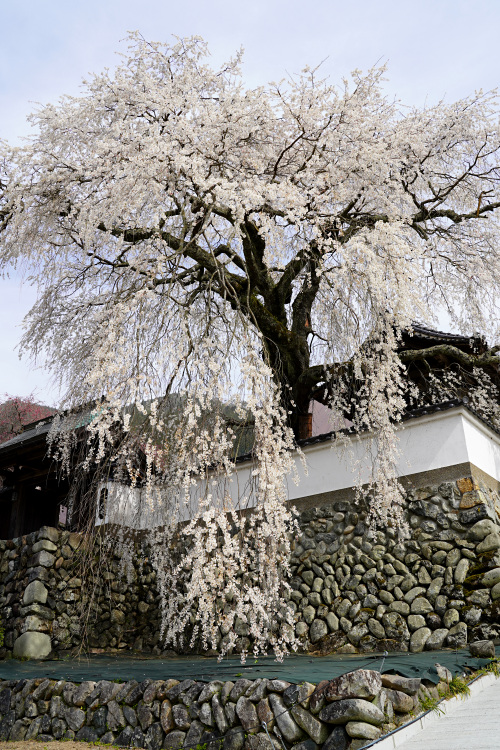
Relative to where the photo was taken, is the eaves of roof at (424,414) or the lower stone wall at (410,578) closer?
the lower stone wall at (410,578)

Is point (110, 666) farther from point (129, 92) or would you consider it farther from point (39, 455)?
point (129, 92)

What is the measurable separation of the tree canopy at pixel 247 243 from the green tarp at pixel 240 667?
20.9 inches

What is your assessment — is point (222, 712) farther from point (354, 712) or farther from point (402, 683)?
point (402, 683)

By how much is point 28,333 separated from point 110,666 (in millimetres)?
4095

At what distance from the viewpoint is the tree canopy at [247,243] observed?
16.0 ft

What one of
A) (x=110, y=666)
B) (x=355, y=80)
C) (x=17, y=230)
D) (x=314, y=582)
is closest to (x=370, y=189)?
(x=355, y=80)

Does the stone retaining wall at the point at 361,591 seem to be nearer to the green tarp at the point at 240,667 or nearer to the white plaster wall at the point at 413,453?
the white plaster wall at the point at 413,453

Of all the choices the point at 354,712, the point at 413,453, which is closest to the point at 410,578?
the point at 413,453

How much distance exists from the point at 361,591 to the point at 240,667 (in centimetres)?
174

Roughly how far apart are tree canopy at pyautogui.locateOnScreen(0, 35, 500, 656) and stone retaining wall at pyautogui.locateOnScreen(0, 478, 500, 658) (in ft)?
1.80

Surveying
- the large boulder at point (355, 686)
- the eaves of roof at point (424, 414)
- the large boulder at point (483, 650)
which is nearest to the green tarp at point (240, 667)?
the large boulder at point (483, 650)

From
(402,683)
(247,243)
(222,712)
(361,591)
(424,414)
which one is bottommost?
(222,712)

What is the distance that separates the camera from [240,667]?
4.86 metres

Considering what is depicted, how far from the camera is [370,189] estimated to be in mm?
6992
